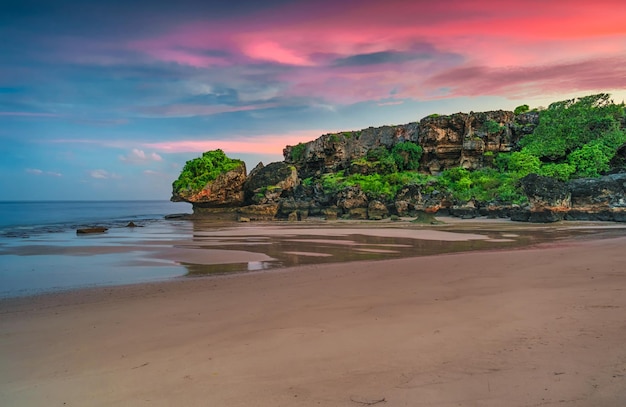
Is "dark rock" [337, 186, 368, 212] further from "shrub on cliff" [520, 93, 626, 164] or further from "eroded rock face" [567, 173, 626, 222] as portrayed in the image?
"shrub on cliff" [520, 93, 626, 164]

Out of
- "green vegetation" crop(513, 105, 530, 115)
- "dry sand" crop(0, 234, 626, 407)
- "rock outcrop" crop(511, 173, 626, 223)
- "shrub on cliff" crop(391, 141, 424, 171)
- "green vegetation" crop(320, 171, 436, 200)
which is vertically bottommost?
"dry sand" crop(0, 234, 626, 407)

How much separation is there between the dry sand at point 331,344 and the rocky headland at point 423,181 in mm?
21236

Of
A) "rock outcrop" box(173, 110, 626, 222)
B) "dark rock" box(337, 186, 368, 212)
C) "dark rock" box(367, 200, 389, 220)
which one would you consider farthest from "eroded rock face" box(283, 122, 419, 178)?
"dark rock" box(367, 200, 389, 220)

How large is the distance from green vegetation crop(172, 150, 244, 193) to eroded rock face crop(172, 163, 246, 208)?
0.45m

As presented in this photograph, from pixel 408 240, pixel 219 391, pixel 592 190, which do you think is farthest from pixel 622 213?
pixel 219 391

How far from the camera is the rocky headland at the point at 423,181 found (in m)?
25.6

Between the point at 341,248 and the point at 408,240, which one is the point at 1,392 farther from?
the point at 408,240

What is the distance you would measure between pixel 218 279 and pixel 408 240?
10.6m

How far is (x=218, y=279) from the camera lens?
30.4 ft

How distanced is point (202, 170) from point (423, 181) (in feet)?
80.4

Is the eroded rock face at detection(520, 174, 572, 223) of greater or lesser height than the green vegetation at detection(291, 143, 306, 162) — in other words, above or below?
below

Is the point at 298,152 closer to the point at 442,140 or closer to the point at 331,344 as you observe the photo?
the point at 442,140

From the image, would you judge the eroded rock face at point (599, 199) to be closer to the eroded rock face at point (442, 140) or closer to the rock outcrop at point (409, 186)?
the rock outcrop at point (409, 186)

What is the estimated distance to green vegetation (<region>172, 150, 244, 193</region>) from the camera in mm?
41125
